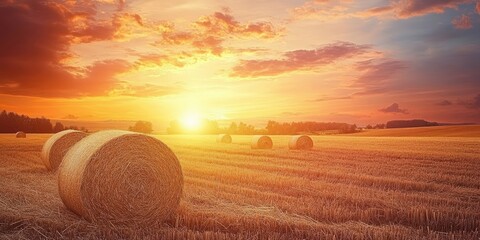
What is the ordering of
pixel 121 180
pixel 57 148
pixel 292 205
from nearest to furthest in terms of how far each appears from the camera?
pixel 121 180 < pixel 292 205 < pixel 57 148

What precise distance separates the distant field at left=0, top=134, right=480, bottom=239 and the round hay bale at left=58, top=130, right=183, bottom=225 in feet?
1.04

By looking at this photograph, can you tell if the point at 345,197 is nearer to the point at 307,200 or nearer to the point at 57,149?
the point at 307,200

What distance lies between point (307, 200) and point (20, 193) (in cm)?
617

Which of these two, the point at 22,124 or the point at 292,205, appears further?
the point at 22,124

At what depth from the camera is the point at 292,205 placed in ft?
30.8

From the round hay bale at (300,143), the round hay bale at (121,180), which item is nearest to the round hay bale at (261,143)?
the round hay bale at (300,143)

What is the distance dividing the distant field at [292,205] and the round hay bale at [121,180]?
1.04 ft

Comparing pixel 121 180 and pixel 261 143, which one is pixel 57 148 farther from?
pixel 261 143

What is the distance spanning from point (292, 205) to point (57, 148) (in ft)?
34.0

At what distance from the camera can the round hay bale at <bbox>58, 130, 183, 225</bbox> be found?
8234 millimetres

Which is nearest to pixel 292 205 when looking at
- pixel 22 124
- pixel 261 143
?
pixel 261 143

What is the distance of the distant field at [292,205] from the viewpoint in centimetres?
731

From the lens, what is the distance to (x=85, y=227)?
762cm

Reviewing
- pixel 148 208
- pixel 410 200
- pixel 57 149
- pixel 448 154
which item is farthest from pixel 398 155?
pixel 148 208
